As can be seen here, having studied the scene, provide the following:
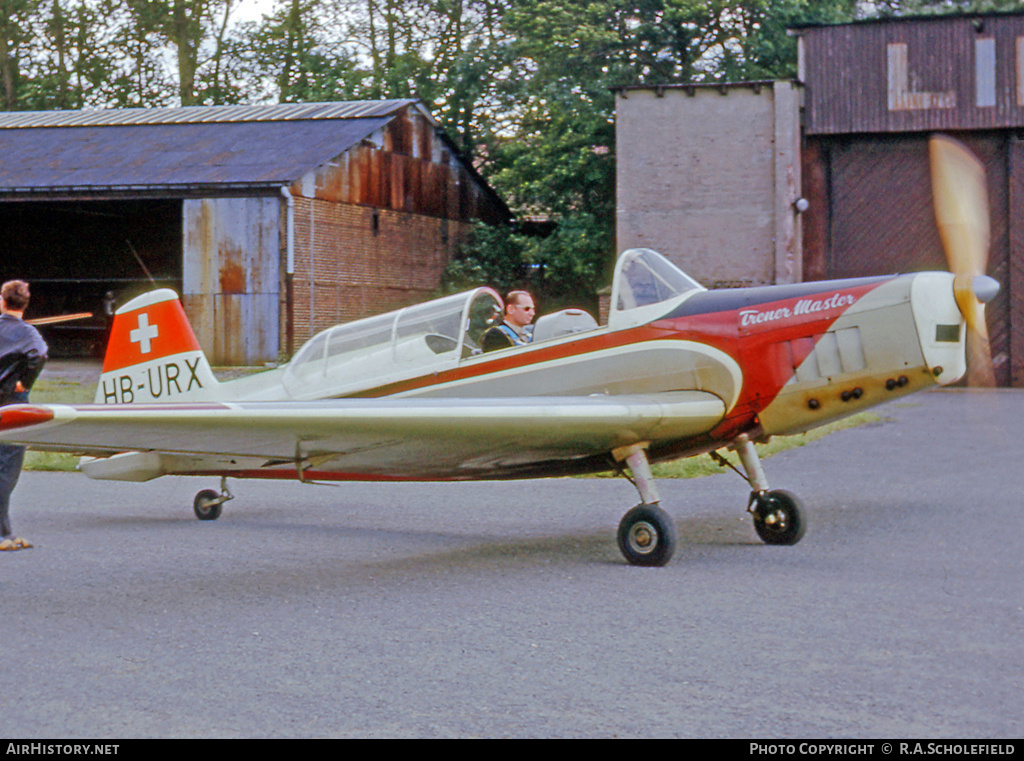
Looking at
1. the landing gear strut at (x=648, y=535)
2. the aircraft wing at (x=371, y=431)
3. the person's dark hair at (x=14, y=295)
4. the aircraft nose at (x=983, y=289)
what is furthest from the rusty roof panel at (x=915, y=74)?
the person's dark hair at (x=14, y=295)

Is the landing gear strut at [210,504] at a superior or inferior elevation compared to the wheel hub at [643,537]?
inferior

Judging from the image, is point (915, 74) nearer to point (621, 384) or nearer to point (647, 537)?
point (621, 384)

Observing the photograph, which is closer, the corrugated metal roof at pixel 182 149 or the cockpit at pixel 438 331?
the cockpit at pixel 438 331

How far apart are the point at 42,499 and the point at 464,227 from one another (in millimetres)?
24486

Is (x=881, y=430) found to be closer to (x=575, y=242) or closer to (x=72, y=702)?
(x=72, y=702)

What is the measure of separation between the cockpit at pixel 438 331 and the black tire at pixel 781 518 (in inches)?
57.5

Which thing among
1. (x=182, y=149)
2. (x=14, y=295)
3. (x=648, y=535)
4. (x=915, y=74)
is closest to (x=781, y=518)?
(x=648, y=535)

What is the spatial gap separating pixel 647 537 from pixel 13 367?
4368 millimetres

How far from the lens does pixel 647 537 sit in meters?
6.61

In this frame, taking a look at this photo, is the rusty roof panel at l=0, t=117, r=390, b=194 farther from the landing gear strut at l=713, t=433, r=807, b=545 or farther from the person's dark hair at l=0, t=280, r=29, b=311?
the landing gear strut at l=713, t=433, r=807, b=545

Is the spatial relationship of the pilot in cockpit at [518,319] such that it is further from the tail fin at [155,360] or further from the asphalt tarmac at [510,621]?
A: the tail fin at [155,360]

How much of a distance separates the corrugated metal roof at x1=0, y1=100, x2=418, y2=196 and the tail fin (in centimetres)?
1664

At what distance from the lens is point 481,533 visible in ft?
26.2

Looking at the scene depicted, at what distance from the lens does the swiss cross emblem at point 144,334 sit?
28.6ft
